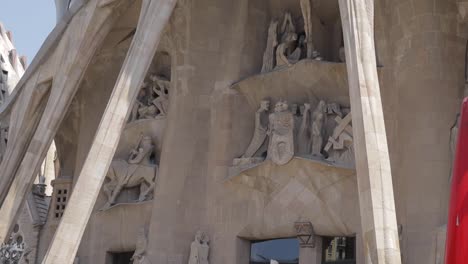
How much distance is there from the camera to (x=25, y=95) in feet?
49.8

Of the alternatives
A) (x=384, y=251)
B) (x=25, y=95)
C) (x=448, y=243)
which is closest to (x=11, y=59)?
(x=25, y=95)

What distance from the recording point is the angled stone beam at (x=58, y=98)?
1377 centimetres

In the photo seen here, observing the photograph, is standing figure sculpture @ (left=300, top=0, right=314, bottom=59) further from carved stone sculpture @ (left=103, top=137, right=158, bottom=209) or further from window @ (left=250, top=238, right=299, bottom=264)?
carved stone sculpture @ (left=103, top=137, right=158, bottom=209)

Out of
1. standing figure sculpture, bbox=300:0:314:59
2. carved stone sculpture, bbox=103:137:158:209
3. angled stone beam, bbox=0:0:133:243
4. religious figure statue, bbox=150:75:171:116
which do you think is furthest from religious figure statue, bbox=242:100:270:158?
angled stone beam, bbox=0:0:133:243

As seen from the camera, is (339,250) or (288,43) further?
(288,43)

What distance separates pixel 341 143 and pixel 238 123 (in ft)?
6.96

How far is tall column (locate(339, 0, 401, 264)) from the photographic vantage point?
9.61 metres

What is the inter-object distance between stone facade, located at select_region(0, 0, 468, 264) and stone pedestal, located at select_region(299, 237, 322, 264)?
0.02m

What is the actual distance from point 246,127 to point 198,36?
1981 mm

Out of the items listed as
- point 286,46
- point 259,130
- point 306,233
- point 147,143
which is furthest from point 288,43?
point 306,233

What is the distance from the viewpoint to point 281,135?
13.2 meters

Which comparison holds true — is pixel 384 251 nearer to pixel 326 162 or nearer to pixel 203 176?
pixel 326 162

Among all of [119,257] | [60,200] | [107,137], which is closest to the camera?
[107,137]

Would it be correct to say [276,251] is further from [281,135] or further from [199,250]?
[281,135]
